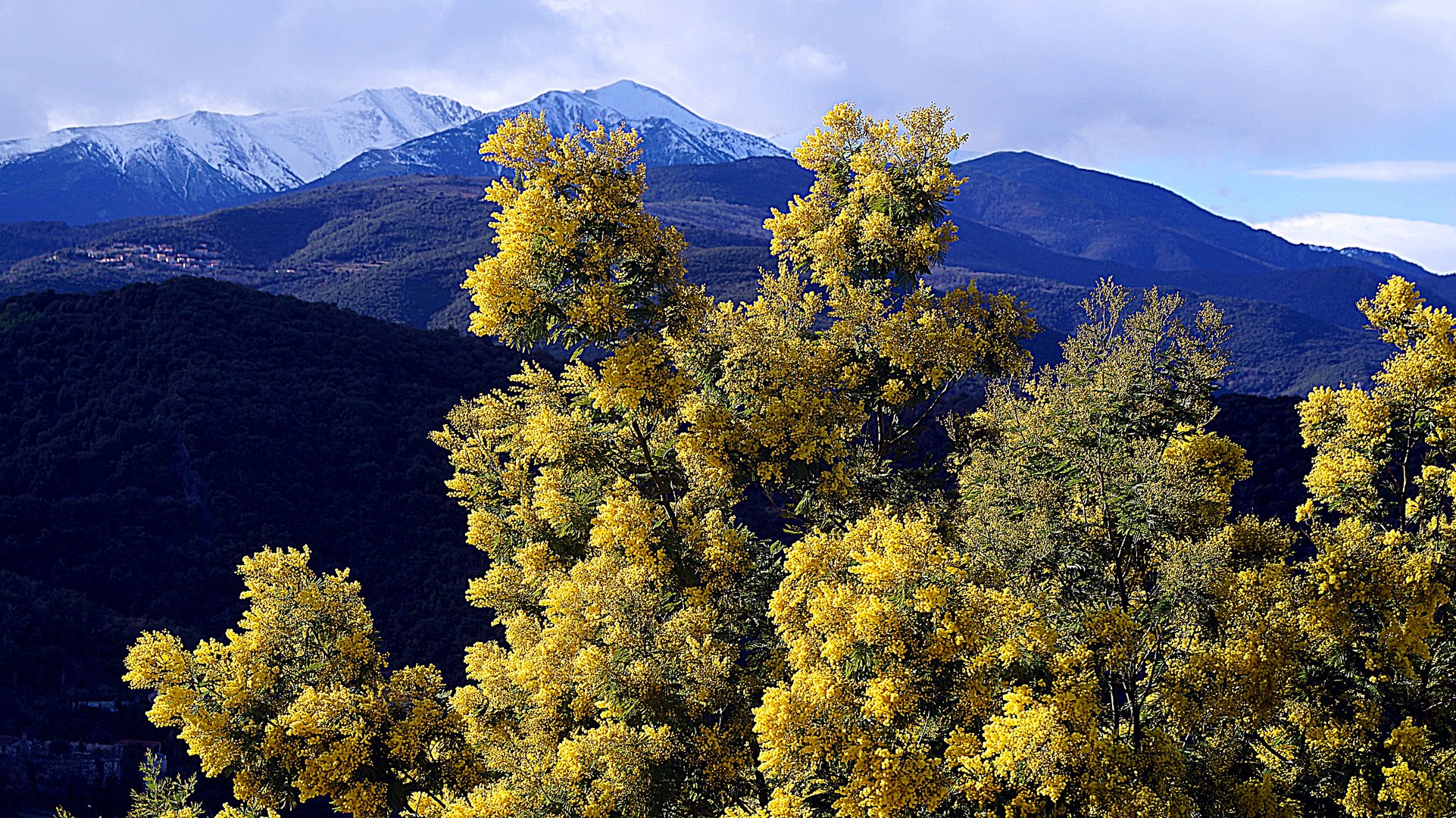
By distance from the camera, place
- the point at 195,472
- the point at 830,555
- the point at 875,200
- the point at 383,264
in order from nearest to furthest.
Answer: the point at 830,555
the point at 875,200
the point at 195,472
the point at 383,264

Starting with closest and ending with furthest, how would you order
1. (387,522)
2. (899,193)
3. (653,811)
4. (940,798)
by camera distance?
(940,798)
(653,811)
(899,193)
(387,522)

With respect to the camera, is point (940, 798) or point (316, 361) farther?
point (316, 361)

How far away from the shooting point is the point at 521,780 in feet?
35.3

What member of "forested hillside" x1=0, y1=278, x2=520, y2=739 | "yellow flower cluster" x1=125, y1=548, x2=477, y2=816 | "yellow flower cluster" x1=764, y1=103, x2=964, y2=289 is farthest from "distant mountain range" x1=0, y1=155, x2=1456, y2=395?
"yellow flower cluster" x1=125, y1=548, x2=477, y2=816

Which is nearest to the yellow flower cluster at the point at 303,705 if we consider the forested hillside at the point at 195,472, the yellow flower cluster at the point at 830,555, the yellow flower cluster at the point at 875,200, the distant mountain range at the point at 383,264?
the yellow flower cluster at the point at 830,555

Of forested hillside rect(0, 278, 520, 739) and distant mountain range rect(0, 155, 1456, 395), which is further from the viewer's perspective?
distant mountain range rect(0, 155, 1456, 395)

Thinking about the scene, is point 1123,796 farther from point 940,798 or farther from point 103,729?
point 103,729

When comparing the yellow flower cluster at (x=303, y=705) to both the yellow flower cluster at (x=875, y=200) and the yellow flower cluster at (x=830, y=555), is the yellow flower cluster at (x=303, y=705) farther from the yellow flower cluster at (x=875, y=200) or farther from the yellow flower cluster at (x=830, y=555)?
the yellow flower cluster at (x=875, y=200)

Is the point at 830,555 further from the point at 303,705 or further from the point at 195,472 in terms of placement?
the point at 195,472

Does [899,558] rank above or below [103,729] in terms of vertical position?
above

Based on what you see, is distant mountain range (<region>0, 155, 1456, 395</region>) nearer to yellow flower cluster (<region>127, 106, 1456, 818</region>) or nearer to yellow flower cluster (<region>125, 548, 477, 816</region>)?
yellow flower cluster (<region>127, 106, 1456, 818</region>)

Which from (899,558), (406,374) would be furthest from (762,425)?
(406,374)

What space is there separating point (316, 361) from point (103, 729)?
2439 centimetres

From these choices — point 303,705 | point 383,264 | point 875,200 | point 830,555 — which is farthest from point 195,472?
point 383,264
